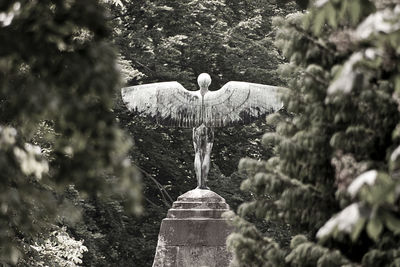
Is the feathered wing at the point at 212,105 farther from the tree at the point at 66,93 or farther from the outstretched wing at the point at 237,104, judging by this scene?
the tree at the point at 66,93

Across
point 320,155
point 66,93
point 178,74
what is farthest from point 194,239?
point 66,93

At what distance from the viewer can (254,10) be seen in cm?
2520

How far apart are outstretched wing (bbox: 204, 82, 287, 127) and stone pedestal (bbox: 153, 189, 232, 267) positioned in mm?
1355

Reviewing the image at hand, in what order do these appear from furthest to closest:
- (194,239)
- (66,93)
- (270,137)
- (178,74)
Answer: (178,74) < (194,239) < (270,137) < (66,93)

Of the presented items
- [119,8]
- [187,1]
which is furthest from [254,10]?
[119,8]

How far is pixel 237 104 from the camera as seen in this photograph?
48.6 ft

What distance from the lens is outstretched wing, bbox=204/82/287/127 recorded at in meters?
14.8

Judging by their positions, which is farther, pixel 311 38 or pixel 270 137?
pixel 270 137

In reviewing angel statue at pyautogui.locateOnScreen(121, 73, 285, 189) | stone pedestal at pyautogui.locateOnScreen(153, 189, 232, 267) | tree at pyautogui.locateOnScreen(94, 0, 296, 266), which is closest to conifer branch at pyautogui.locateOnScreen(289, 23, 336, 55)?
stone pedestal at pyautogui.locateOnScreen(153, 189, 232, 267)

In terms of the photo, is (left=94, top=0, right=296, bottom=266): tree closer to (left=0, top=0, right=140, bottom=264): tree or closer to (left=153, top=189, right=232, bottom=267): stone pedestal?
(left=153, top=189, right=232, bottom=267): stone pedestal

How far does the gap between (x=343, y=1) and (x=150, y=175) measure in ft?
65.7

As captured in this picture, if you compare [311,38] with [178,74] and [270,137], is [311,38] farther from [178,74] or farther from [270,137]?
[178,74]

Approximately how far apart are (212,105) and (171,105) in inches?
22.7

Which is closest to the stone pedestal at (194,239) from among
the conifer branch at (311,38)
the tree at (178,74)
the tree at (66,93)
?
the conifer branch at (311,38)
